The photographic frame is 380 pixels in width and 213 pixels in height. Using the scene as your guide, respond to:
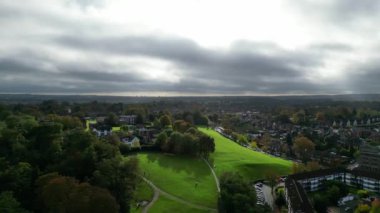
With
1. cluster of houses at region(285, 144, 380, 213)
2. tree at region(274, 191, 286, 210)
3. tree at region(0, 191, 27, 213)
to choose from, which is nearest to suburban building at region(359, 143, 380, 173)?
cluster of houses at region(285, 144, 380, 213)

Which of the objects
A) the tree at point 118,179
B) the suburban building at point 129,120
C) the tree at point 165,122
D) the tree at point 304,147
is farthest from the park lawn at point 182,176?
the suburban building at point 129,120

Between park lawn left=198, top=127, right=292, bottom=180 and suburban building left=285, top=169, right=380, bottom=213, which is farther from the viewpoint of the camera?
park lawn left=198, top=127, right=292, bottom=180

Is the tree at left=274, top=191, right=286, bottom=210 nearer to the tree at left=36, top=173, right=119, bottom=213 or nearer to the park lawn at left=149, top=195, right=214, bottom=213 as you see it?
the park lawn at left=149, top=195, right=214, bottom=213

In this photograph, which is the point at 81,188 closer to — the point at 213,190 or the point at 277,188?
the point at 213,190

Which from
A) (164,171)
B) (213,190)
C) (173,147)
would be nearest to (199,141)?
(173,147)

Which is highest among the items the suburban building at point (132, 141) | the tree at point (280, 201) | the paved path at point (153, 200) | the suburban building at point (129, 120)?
the suburban building at point (129, 120)

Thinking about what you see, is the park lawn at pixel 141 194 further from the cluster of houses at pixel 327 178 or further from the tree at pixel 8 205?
the cluster of houses at pixel 327 178
